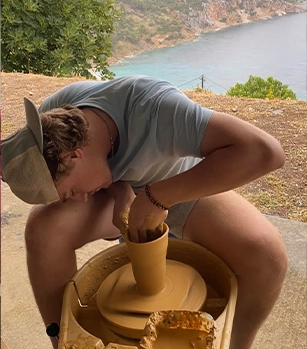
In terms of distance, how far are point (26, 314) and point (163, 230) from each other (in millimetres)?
612

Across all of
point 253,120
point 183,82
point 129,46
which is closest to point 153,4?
point 129,46

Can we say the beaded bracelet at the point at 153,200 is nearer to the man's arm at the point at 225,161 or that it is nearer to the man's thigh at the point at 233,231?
the man's arm at the point at 225,161

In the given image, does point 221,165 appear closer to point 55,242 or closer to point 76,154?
point 76,154

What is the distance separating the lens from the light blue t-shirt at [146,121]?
759 mm

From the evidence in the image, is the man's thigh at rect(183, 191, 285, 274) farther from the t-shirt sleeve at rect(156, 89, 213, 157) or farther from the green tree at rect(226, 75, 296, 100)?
the green tree at rect(226, 75, 296, 100)

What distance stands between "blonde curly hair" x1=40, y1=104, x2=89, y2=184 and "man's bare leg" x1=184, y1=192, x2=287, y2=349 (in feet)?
0.91

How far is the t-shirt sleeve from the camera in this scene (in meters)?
0.75

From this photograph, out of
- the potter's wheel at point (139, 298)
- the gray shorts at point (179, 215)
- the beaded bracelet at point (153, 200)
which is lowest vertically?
the potter's wheel at point (139, 298)

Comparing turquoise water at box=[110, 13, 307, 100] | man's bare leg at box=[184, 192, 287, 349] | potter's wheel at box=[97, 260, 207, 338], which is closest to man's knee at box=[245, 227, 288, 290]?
man's bare leg at box=[184, 192, 287, 349]

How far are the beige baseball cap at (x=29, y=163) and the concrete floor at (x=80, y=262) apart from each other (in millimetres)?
490

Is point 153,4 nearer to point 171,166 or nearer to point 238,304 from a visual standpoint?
point 171,166

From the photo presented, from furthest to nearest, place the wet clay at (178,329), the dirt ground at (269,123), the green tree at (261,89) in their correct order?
the green tree at (261,89) < the dirt ground at (269,123) < the wet clay at (178,329)

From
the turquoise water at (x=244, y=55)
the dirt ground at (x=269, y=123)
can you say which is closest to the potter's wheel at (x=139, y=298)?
the dirt ground at (x=269, y=123)

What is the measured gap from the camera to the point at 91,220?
895 millimetres
